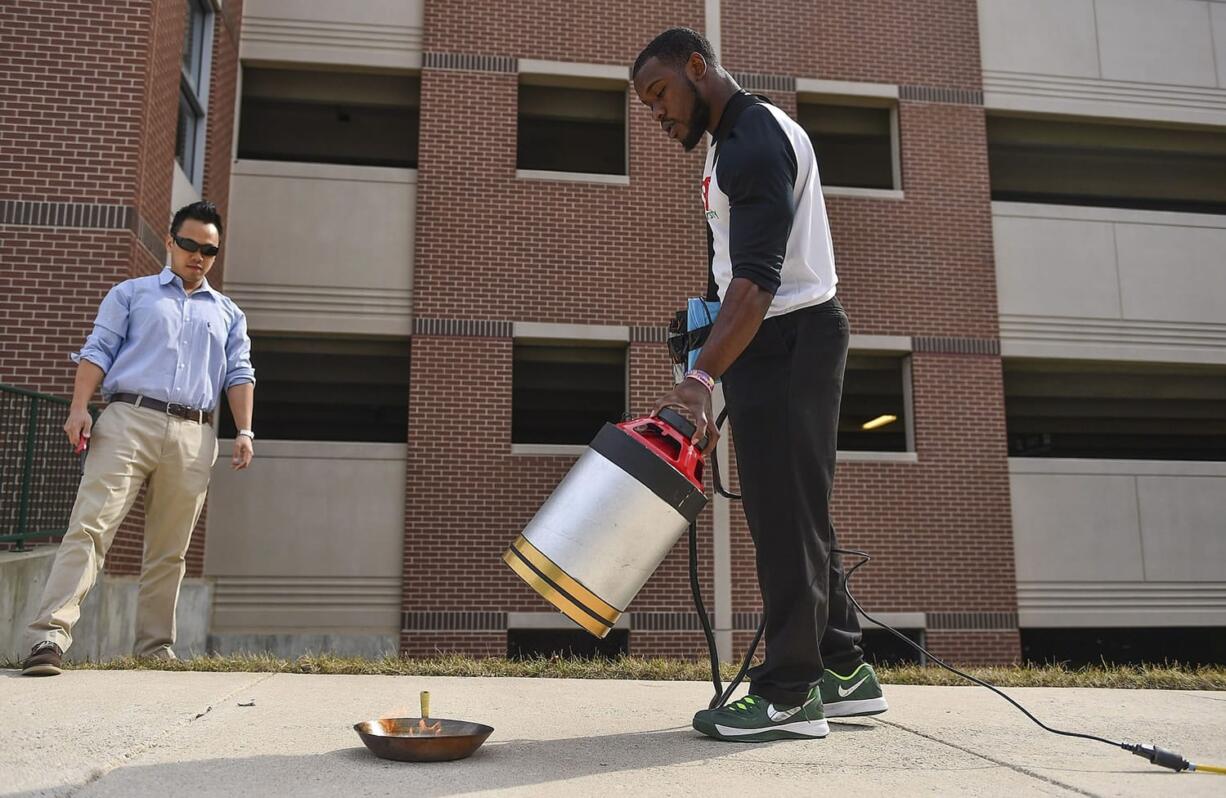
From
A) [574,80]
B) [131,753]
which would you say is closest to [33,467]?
[131,753]

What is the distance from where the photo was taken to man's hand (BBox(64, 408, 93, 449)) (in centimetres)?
502

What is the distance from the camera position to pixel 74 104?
927cm

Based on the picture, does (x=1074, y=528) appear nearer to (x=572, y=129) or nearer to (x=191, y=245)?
(x=572, y=129)

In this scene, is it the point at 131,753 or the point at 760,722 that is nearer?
the point at 131,753

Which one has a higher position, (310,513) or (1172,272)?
(1172,272)

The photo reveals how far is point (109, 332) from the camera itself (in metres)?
5.45

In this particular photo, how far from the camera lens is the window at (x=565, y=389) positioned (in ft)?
43.9

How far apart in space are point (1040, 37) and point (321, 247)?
10306 mm

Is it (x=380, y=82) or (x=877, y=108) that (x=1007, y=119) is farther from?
(x=380, y=82)

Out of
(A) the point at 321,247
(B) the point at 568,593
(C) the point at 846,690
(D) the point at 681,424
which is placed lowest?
(C) the point at 846,690

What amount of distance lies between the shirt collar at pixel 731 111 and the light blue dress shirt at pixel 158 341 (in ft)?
11.5

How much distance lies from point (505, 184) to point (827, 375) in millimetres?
10304

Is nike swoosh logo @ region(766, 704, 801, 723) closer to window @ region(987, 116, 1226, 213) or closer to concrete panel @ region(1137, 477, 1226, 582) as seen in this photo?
concrete panel @ region(1137, 477, 1226, 582)

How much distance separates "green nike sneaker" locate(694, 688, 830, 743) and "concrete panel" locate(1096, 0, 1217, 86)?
14192mm
